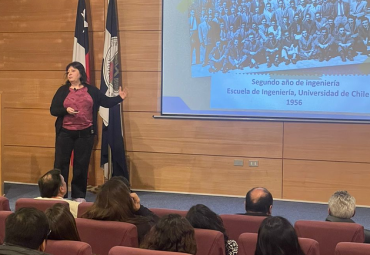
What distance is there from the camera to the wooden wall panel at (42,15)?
6332 millimetres

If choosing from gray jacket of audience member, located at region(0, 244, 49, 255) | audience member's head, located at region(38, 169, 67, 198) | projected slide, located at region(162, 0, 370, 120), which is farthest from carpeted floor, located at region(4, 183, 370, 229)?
gray jacket of audience member, located at region(0, 244, 49, 255)

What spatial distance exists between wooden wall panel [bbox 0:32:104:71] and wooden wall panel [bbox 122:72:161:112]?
0.44 metres

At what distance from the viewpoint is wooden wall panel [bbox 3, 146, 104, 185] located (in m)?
6.60

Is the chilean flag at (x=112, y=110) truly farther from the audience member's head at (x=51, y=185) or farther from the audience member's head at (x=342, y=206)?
the audience member's head at (x=342, y=206)

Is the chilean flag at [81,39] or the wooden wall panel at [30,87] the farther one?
the wooden wall panel at [30,87]

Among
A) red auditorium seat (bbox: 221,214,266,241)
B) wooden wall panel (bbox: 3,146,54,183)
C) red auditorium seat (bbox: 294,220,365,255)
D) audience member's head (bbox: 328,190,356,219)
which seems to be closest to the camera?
red auditorium seat (bbox: 294,220,365,255)

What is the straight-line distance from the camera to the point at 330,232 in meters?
2.87

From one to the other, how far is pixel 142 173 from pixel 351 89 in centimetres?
261

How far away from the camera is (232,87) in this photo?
5988mm

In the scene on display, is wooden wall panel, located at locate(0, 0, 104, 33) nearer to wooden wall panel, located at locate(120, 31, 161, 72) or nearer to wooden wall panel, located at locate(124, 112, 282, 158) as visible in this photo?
wooden wall panel, located at locate(120, 31, 161, 72)

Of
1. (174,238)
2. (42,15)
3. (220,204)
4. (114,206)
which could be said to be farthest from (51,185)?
(42,15)

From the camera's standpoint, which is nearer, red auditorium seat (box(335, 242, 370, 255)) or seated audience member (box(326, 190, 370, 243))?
red auditorium seat (box(335, 242, 370, 255))

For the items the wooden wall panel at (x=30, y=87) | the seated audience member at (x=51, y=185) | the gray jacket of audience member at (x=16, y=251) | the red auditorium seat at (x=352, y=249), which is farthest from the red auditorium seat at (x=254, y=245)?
the wooden wall panel at (x=30, y=87)

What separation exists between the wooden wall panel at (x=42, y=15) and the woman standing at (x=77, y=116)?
1186 mm
